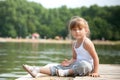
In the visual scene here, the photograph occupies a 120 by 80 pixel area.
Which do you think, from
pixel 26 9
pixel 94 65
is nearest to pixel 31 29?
pixel 26 9

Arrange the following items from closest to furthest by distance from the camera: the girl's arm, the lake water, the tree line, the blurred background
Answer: the girl's arm → the lake water → the blurred background → the tree line

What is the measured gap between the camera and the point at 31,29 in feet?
116

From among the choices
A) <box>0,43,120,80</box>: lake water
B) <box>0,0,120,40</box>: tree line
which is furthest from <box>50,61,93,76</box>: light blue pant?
<box>0,0,120,40</box>: tree line

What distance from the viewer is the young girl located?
2.47m

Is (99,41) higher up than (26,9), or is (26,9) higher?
(26,9)

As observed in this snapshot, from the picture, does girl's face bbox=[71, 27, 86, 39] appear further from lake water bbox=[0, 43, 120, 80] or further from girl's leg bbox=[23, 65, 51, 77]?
lake water bbox=[0, 43, 120, 80]

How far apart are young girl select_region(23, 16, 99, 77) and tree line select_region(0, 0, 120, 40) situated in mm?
29958

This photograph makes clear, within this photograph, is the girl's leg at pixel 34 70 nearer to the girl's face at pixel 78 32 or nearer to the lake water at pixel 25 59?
the girl's face at pixel 78 32

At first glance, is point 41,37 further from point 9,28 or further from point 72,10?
point 72,10

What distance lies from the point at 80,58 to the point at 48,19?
35.4 metres

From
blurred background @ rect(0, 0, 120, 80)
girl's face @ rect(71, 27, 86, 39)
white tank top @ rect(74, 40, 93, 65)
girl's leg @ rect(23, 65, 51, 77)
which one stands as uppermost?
girl's face @ rect(71, 27, 86, 39)

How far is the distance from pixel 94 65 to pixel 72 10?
122 ft

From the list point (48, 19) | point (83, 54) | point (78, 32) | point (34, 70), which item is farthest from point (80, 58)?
point (48, 19)

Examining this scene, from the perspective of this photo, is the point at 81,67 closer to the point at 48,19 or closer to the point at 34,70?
the point at 34,70
